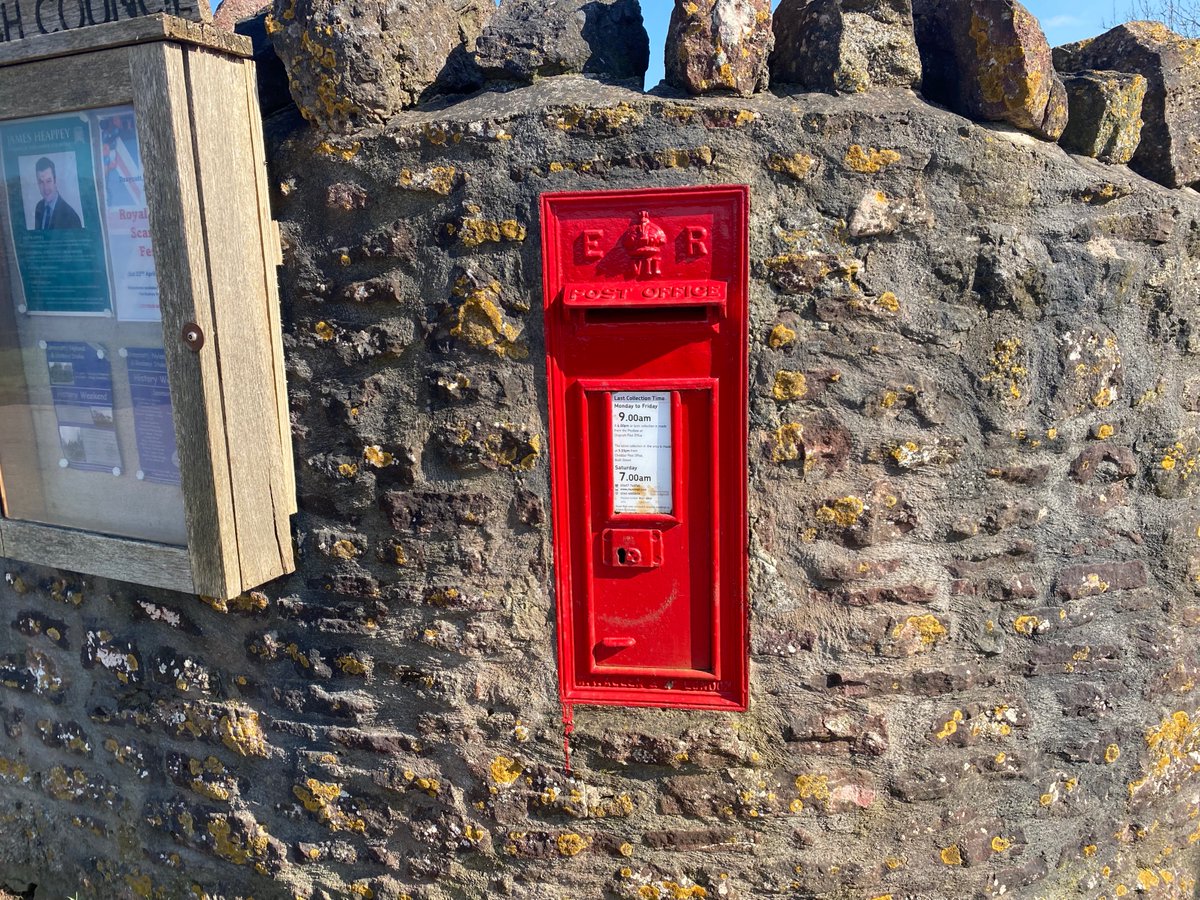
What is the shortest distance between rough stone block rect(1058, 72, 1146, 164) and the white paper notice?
1.26m

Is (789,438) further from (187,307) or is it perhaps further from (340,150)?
(187,307)

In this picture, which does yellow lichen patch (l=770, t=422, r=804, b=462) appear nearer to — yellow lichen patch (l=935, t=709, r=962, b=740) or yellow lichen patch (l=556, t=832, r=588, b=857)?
yellow lichen patch (l=935, t=709, r=962, b=740)

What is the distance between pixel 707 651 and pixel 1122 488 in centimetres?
115

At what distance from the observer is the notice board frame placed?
2.05 meters

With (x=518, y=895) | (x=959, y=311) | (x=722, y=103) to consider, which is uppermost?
(x=722, y=103)

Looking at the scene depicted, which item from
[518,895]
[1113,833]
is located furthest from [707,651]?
[1113,833]

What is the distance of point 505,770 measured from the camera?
7.71ft

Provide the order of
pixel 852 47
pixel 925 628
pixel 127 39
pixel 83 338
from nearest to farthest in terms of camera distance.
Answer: pixel 127 39
pixel 852 47
pixel 925 628
pixel 83 338

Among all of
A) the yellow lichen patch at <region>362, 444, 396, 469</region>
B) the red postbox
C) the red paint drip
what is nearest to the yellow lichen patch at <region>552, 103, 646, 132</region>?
the red postbox

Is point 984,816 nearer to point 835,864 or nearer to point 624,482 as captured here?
point 835,864

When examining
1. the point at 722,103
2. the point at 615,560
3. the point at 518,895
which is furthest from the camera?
the point at 518,895

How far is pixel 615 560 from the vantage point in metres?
2.24

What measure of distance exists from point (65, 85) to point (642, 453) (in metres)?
1.63

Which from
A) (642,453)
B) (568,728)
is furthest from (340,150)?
(568,728)
